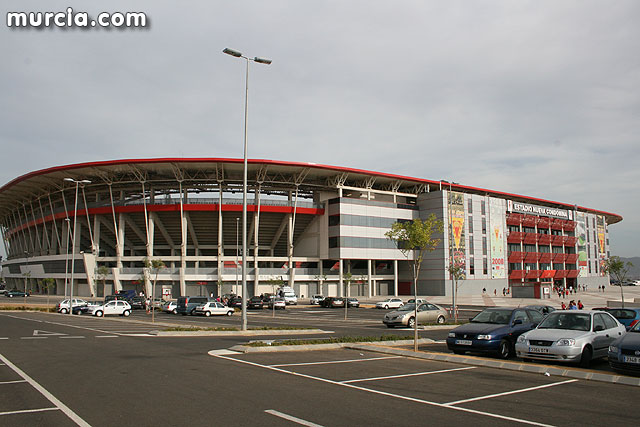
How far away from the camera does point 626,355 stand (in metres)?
10.8

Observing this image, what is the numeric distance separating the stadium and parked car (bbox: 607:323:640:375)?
1873 inches

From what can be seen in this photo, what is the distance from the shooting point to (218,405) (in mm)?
8250

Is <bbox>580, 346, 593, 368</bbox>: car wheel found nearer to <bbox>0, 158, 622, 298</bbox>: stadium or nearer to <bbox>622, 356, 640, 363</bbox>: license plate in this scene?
<bbox>622, 356, 640, 363</bbox>: license plate

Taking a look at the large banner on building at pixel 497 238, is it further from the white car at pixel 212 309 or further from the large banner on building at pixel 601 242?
the white car at pixel 212 309

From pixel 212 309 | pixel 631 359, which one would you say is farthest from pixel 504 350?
pixel 212 309

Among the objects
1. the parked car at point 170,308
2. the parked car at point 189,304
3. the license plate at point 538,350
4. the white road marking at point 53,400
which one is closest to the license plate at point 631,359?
the license plate at point 538,350

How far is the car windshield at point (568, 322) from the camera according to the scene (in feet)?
42.8

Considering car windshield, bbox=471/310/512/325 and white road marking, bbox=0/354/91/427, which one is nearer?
white road marking, bbox=0/354/91/427

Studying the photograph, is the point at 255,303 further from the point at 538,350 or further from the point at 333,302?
the point at 538,350

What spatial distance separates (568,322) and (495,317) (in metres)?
2.65

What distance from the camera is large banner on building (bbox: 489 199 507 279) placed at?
82125mm

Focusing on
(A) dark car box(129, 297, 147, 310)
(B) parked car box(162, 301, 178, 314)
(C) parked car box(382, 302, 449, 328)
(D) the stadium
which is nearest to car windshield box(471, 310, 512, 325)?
(C) parked car box(382, 302, 449, 328)

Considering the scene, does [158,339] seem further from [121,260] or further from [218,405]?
[121,260]

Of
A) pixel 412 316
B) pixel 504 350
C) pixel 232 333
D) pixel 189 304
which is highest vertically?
pixel 504 350
